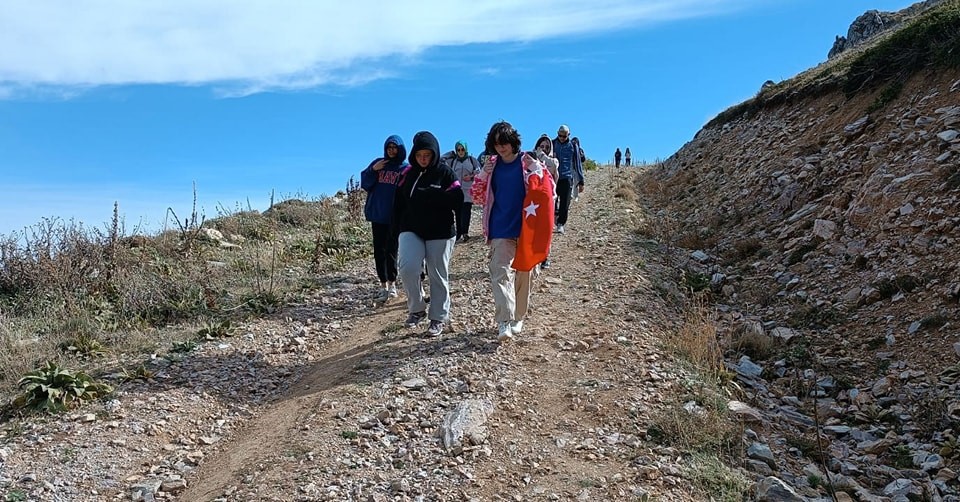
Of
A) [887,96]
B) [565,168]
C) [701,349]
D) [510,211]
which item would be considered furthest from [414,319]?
[887,96]

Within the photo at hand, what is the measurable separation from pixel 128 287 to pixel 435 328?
4174mm

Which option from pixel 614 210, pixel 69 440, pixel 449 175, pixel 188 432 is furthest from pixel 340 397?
pixel 614 210

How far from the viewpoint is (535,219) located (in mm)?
6262

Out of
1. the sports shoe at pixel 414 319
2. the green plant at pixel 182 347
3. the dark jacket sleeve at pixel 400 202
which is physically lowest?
the green plant at pixel 182 347

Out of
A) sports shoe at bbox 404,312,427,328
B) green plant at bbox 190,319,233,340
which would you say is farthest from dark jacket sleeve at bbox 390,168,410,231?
green plant at bbox 190,319,233,340

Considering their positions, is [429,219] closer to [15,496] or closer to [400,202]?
[400,202]

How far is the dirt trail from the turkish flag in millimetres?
860

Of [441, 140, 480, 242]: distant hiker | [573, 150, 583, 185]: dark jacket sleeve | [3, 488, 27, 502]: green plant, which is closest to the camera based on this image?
[3, 488, 27, 502]: green plant

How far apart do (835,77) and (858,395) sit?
1072 centimetres

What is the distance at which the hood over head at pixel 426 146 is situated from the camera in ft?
21.7

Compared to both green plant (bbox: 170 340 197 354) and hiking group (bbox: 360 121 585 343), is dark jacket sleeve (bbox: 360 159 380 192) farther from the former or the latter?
green plant (bbox: 170 340 197 354)

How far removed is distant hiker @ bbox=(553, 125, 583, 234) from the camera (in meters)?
11.9

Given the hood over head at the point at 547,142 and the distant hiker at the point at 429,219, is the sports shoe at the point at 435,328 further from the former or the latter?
the hood over head at the point at 547,142

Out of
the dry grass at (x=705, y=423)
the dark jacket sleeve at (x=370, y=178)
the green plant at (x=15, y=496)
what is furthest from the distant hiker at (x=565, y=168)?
the green plant at (x=15, y=496)
